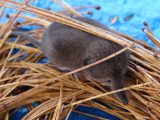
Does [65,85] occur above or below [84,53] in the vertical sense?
below

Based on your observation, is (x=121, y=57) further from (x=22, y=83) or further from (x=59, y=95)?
(x=22, y=83)

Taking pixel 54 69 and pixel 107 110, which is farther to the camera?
pixel 54 69

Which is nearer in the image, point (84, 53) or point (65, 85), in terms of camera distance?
point (84, 53)

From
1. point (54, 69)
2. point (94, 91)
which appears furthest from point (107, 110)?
point (54, 69)
